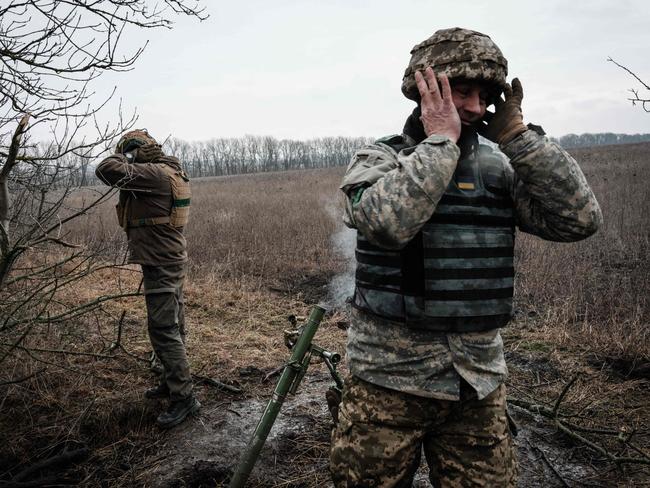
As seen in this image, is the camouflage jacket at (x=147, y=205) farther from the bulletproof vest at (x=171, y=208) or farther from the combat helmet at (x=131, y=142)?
the combat helmet at (x=131, y=142)

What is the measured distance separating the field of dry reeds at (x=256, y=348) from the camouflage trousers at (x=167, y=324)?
308 millimetres

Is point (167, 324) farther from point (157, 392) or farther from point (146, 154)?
point (146, 154)

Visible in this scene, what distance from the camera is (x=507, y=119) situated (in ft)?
5.39

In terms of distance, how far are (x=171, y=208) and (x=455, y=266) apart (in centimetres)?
257

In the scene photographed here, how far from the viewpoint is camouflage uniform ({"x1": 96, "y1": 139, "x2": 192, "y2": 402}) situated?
11.1ft

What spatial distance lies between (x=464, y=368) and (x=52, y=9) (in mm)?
2962

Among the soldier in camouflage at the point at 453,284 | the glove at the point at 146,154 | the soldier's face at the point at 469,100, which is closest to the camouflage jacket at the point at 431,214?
the soldier in camouflage at the point at 453,284

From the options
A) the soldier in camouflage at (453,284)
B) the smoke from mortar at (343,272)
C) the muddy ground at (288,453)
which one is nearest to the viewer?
the soldier in camouflage at (453,284)

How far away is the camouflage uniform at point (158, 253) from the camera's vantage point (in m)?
3.39

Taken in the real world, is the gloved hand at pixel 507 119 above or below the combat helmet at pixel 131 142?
below

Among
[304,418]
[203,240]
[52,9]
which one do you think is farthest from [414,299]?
[203,240]

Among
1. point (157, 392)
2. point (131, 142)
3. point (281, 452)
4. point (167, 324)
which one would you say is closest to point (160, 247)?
point (167, 324)

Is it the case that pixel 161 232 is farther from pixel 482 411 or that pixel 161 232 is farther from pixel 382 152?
pixel 482 411

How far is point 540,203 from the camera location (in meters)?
1.64
